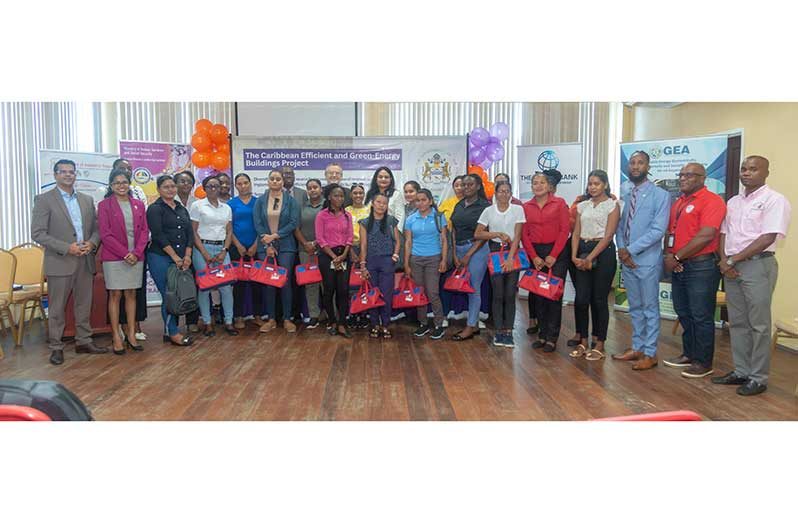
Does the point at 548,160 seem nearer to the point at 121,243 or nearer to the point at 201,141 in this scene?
the point at 201,141

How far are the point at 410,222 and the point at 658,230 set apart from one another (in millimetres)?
2127

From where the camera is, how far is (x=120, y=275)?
4.91 meters

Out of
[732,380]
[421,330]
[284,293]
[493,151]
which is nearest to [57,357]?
[284,293]

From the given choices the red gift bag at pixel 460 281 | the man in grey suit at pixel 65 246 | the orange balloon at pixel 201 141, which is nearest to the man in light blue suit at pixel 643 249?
the red gift bag at pixel 460 281

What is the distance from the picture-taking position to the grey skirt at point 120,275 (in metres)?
4.90

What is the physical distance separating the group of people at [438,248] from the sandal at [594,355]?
0.05 feet

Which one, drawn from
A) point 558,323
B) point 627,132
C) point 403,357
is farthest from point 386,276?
point 627,132

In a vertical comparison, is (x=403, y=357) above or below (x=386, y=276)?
below

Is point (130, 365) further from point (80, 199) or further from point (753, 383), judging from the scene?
point (753, 383)

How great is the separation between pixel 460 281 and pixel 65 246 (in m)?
3.33

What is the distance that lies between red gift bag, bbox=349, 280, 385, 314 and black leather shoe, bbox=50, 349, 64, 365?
242 cm

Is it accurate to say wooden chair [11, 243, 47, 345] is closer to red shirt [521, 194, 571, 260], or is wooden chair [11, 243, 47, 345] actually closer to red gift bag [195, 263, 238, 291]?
red gift bag [195, 263, 238, 291]

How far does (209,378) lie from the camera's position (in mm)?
4195
